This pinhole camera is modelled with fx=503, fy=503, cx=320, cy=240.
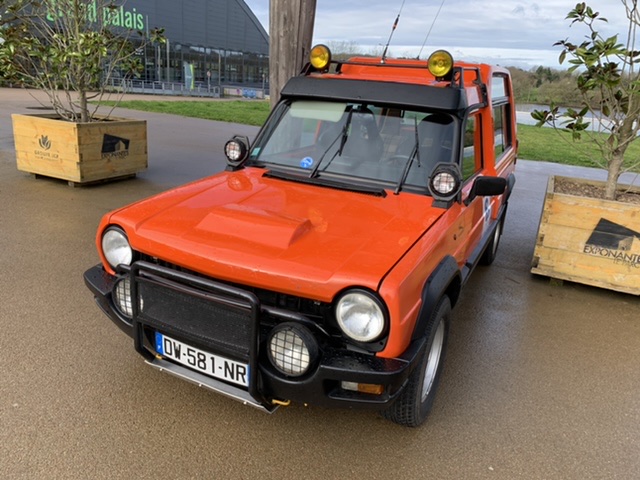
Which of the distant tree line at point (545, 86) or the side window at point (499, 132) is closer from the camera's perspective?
the side window at point (499, 132)

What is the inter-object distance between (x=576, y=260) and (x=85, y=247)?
16.2 feet

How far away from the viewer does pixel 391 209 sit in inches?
114

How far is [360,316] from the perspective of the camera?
2.22 metres

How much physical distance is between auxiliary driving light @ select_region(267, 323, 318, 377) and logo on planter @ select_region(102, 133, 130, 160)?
6249 millimetres

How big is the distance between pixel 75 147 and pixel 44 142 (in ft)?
2.22

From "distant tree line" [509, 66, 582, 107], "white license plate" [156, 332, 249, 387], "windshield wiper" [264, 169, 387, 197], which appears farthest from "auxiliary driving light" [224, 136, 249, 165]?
"distant tree line" [509, 66, 582, 107]

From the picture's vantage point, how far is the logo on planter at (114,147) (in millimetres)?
7500

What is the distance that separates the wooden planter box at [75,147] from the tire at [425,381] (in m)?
6.09

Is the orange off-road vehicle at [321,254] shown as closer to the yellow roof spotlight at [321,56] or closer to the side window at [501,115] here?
the yellow roof spotlight at [321,56]

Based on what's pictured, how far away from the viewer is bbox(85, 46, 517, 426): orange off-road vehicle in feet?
7.33

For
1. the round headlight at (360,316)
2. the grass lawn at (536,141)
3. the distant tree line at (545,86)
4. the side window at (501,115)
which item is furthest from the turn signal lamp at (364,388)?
the grass lawn at (536,141)

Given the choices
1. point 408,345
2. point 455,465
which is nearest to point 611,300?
point 455,465

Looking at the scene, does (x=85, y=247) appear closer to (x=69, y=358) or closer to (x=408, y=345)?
(x=69, y=358)

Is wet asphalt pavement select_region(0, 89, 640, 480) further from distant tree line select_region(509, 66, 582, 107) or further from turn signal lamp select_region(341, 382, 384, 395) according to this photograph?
distant tree line select_region(509, 66, 582, 107)
